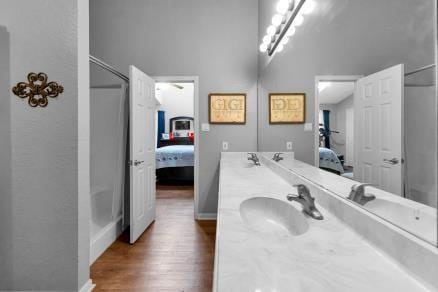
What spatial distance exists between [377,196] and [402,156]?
19 cm

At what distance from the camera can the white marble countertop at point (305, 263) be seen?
486 mm

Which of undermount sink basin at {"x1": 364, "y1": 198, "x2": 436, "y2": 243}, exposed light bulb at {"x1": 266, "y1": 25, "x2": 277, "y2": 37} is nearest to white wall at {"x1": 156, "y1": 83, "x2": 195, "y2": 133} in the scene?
exposed light bulb at {"x1": 266, "y1": 25, "x2": 277, "y2": 37}

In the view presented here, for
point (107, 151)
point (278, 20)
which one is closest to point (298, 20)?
point (278, 20)

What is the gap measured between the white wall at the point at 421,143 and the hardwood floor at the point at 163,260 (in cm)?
163

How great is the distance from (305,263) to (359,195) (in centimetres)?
37

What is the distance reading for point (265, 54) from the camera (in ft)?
8.37

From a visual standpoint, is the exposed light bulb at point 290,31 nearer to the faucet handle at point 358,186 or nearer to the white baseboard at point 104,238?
the faucet handle at point 358,186

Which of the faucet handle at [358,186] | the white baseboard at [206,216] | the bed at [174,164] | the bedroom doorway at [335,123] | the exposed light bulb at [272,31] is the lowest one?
the white baseboard at [206,216]

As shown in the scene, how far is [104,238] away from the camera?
2.27m

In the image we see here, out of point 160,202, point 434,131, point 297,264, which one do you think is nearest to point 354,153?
point 434,131

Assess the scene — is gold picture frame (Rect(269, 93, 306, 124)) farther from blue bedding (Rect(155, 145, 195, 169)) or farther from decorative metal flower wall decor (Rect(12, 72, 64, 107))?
blue bedding (Rect(155, 145, 195, 169))

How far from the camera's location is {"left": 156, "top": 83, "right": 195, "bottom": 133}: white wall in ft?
25.2

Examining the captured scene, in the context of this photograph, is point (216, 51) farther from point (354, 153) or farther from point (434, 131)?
point (434, 131)

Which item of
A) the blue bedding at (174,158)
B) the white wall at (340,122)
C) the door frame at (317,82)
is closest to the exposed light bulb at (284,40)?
the door frame at (317,82)
